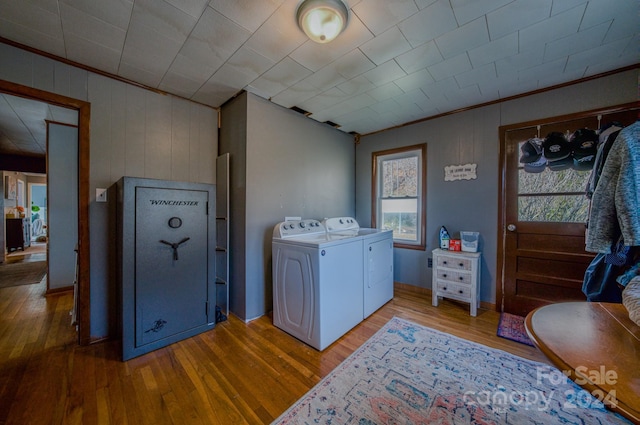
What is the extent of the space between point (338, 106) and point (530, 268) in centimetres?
291

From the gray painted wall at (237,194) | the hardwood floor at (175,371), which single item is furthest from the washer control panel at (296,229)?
the hardwood floor at (175,371)

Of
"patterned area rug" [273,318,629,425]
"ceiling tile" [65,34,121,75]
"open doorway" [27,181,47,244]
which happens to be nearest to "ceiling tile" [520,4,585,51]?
"patterned area rug" [273,318,629,425]

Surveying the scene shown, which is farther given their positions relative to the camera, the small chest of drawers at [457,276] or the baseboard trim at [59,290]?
the baseboard trim at [59,290]

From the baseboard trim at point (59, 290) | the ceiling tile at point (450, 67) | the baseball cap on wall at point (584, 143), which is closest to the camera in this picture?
the ceiling tile at point (450, 67)

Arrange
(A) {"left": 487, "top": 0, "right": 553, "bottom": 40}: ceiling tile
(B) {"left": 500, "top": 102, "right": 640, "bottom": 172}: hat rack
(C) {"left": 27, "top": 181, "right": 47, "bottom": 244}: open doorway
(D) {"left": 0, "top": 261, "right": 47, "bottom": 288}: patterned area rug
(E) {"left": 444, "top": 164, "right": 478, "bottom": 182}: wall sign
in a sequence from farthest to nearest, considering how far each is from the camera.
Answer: (C) {"left": 27, "top": 181, "right": 47, "bottom": 244}: open doorway
(D) {"left": 0, "top": 261, "right": 47, "bottom": 288}: patterned area rug
(E) {"left": 444, "top": 164, "right": 478, "bottom": 182}: wall sign
(B) {"left": 500, "top": 102, "right": 640, "bottom": 172}: hat rack
(A) {"left": 487, "top": 0, "right": 553, "bottom": 40}: ceiling tile

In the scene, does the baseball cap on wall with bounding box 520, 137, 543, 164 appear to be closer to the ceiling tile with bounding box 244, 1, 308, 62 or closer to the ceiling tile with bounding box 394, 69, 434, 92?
the ceiling tile with bounding box 394, 69, 434, 92

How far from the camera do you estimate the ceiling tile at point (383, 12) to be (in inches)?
57.2

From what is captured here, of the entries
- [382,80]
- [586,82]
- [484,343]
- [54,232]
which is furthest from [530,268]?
[54,232]

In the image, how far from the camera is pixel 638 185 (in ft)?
3.94

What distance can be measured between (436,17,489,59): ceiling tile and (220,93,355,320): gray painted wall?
1.76 m

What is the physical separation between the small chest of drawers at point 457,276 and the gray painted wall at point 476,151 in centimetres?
32

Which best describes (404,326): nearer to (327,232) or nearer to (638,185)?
(327,232)

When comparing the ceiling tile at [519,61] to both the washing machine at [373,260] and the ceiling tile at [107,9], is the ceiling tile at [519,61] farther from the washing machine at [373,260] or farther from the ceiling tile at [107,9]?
the ceiling tile at [107,9]

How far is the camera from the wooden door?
230 centimetres
